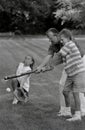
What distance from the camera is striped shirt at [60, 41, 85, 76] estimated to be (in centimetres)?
603

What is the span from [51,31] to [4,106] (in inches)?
68.9

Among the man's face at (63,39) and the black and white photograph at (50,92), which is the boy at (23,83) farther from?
the man's face at (63,39)

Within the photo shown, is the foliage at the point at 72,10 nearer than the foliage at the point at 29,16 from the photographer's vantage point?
Yes

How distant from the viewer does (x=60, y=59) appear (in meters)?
6.34

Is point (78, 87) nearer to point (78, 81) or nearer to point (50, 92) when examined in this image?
point (78, 81)

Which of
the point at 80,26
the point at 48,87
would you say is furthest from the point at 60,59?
the point at 80,26

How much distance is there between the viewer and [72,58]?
6.07 meters

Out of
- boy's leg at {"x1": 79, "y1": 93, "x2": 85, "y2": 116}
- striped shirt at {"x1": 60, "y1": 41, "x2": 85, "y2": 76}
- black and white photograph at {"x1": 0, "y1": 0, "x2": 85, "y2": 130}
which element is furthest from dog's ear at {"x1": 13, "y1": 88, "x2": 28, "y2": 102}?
striped shirt at {"x1": 60, "y1": 41, "x2": 85, "y2": 76}

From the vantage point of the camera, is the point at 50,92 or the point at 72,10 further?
the point at 72,10

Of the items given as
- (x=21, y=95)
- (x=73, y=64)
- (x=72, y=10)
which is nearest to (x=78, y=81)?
(x=73, y=64)

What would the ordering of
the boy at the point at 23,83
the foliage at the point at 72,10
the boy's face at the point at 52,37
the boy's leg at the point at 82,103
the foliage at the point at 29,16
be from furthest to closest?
the foliage at the point at 29,16, the foliage at the point at 72,10, the boy at the point at 23,83, the boy's leg at the point at 82,103, the boy's face at the point at 52,37

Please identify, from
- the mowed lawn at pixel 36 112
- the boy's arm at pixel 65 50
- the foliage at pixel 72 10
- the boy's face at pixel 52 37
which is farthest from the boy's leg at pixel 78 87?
the foliage at pixel 72 10

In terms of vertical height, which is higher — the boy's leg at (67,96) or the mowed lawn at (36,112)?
the boy's leg at (67,96)

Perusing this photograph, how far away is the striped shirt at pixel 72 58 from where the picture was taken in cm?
603
